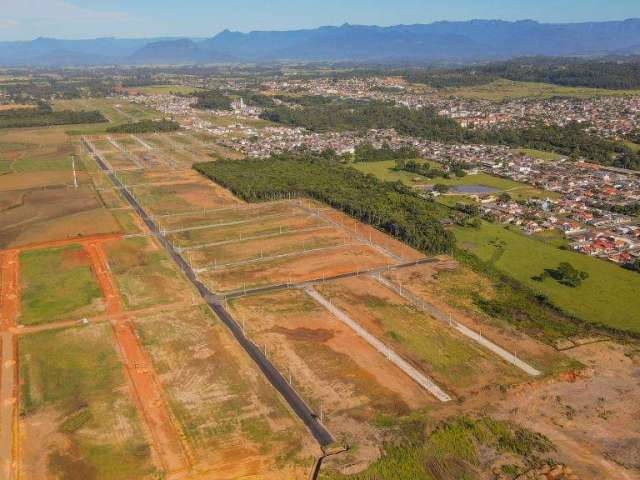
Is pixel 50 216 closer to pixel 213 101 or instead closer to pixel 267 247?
pixel 267 247

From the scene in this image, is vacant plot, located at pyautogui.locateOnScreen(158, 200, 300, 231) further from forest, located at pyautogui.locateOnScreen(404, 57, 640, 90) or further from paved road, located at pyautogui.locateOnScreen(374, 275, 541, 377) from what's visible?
forest, located at pyautogui.locateOnScreen(404, 57, 640, 90)

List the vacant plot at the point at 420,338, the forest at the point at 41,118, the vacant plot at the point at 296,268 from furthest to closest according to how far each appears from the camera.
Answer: the forest at the point at 41,118, the vacant plot at the point at 296,268, the vacant plot at the point at 420,338

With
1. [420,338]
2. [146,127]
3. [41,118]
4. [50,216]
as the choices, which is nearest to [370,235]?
[420,338]

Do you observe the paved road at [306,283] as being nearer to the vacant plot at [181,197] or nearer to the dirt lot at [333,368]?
the dirt lot at [333,368]

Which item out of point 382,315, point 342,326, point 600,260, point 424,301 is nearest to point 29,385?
point 342,326

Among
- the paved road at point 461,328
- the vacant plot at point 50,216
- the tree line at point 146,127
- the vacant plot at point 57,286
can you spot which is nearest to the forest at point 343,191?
the paved road at point 461,328

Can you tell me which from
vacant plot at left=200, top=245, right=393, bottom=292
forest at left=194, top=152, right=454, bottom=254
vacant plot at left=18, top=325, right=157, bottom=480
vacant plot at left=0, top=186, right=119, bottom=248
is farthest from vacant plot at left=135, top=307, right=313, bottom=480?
vacant plot at left=0, top=186, right=119, bottom=248

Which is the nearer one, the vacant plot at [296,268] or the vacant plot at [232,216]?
the vacant plot at [296,268]

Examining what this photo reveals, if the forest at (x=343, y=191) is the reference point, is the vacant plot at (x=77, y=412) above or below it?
below
